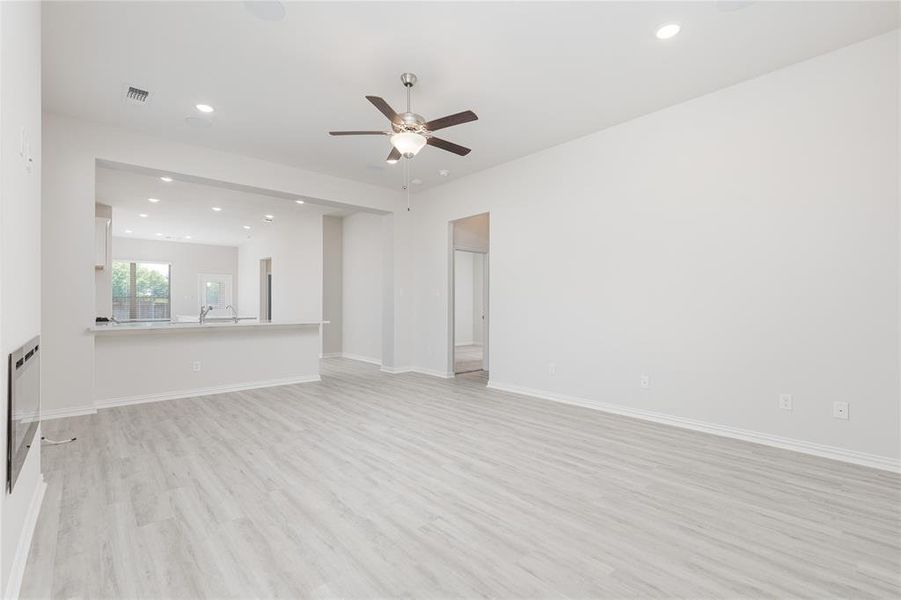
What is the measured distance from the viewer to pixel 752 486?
2.61 meters

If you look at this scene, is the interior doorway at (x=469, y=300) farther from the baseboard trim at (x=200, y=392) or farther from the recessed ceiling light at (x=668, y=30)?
the recessed ceiling light at (x=668, y=30)

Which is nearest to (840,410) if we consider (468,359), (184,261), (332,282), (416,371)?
(416,371)

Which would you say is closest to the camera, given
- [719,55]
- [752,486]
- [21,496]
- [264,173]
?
[21,496]

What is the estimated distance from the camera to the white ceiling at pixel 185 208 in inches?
249

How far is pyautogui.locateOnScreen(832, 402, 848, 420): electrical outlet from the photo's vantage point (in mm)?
3045

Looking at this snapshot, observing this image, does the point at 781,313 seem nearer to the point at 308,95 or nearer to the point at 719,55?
the point at 719,55

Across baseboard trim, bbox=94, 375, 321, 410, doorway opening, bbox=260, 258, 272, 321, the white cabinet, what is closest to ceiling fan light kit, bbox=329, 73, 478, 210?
baseboard trim, bbox=94, 375, 321, 410

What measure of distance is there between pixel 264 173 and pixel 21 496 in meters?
4.34

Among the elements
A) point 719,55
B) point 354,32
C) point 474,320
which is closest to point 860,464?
point 719,55

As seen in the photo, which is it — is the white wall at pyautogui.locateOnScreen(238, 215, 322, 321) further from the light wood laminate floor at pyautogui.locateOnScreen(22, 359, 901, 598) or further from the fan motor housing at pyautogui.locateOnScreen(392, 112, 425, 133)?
the fan motor housing at pyautogui.locateOnScreen(392, 112, 425, 133)

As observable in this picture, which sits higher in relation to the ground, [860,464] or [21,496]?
[21,496]

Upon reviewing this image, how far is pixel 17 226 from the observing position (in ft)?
Result: 5.35

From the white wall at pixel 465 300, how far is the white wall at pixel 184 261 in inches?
248

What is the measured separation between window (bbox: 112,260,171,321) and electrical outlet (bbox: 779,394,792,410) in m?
13.1
